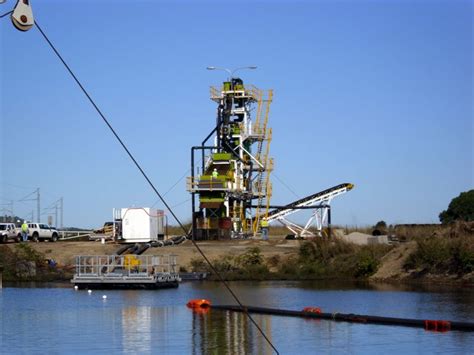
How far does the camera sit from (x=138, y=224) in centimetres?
6725

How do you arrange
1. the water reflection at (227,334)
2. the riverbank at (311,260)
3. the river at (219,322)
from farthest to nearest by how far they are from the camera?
1. the riverbank at (311,260)
2. the river at (219,322)
3. the water reflection at (227,334)

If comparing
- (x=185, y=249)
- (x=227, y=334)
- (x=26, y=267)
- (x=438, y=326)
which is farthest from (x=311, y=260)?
(x=227, y=334)

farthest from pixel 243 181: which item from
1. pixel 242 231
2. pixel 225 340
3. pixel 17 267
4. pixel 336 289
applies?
pixel 225 340

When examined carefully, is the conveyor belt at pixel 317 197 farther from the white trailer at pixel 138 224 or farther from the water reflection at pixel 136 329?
the water reflection at pixel 136 329

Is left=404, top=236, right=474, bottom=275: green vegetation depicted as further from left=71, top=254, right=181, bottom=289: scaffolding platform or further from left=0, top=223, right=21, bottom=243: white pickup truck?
left=0, top=223, right=21, bottom=243: white pickup truck

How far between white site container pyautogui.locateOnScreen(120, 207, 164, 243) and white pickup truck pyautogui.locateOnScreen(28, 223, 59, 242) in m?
10.4

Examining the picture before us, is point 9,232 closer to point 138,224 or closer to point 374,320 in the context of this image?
point 138,224

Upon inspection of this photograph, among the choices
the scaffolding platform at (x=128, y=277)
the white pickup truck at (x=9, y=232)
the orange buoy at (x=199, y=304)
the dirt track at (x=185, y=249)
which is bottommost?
the orange buoy at (x=199, y=304)

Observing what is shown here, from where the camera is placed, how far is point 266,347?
27.2m

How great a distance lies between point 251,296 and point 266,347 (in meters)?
16.4

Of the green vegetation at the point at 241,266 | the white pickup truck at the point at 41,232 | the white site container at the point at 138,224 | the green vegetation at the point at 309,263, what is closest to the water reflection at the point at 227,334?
the green vegetation at the point at 241,266

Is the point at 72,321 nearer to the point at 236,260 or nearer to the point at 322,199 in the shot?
the point at 236,260

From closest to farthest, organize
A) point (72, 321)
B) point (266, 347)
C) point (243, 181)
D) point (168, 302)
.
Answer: point (266, 347) < point (72, 321) < point (168, 302) < point (243, 181)

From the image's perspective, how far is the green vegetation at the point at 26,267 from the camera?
57844 mm
